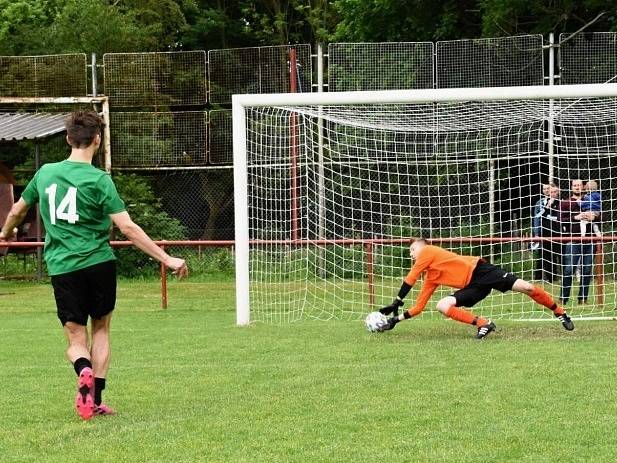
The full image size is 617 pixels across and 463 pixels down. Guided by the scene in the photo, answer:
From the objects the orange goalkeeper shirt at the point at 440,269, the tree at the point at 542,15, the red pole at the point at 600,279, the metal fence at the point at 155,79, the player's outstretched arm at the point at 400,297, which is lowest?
the red pole at the point at 600,279

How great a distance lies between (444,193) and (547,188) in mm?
2127

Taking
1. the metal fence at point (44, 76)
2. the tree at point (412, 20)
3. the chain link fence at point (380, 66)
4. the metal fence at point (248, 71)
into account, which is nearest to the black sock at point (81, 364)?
the chain link fence at point (380, 66)

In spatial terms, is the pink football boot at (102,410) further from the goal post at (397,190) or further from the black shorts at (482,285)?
the goal post at (397,190)

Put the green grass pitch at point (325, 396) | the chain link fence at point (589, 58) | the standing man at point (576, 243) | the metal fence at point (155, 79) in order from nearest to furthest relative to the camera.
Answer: the green grass pitch at point (325, 396)
the standing man at point (576, 243)
the chain link fence at point (589, 58)
the metal fence at point (155, 79)

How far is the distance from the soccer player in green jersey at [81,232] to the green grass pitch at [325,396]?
650 millimetres

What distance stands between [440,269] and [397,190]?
627 centimetres

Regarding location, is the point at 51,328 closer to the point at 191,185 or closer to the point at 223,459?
the point at 223,459

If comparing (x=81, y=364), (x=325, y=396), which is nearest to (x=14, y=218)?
(x=81, y=364)

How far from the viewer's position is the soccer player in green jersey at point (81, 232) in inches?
275

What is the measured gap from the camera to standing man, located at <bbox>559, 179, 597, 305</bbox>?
15268 mm

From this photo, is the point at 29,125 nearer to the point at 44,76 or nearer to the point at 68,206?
the point at 44,76

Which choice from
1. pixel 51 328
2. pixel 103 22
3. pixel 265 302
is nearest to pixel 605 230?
pixel 265 302

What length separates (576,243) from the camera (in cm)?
1557

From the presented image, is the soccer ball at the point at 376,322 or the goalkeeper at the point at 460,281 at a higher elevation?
the goalkeeper at the point at 460,281
